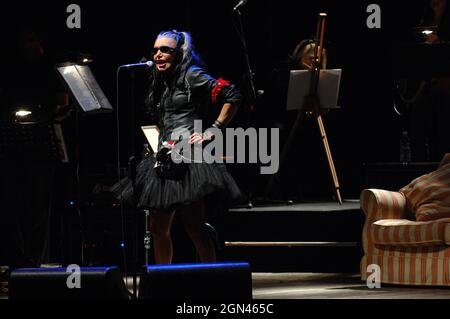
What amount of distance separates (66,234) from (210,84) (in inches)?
113

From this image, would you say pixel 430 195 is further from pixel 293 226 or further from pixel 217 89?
pixel 217 89

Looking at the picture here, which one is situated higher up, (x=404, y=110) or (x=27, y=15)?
(x=27, y=15)

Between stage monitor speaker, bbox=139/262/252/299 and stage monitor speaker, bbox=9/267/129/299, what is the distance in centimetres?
17

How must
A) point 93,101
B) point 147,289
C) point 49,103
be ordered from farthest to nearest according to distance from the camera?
A: point 49,103 < point 93,101 < point 147,289

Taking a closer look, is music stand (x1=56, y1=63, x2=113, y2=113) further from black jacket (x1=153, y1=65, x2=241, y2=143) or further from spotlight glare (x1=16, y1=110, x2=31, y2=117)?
spotlight glare (x1=16, y1=110, x2=31, y2=117)

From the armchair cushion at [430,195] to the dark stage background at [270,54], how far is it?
5.99ft

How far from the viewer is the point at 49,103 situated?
6.97 m

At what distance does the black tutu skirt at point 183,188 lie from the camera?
17.8 feet

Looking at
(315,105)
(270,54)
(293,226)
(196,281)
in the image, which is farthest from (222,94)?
(270,54)

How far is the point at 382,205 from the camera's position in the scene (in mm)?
7203

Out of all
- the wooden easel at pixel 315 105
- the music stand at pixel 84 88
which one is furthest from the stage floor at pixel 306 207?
the music stand at pixel 84 88

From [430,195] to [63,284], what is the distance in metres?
3.43
